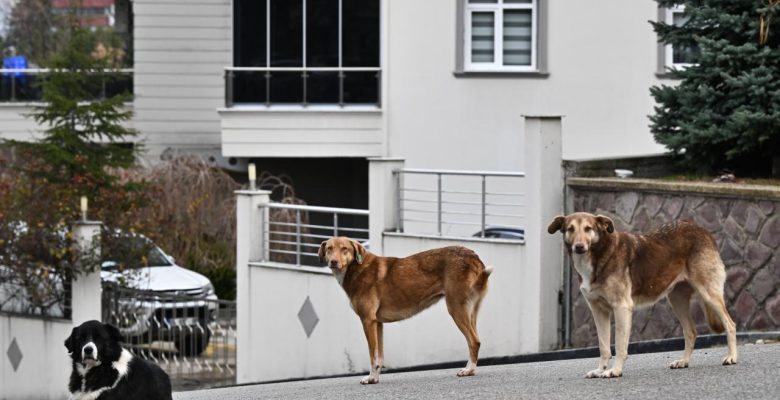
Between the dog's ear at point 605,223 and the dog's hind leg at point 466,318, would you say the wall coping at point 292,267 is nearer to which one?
the dog's hind leg at point 466,318

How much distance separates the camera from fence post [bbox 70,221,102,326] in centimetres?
2306

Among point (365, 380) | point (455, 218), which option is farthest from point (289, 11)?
point (365, 380)

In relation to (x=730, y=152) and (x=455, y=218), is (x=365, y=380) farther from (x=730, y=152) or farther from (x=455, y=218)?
(x=455, y=218)

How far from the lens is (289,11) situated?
3195 centimetres

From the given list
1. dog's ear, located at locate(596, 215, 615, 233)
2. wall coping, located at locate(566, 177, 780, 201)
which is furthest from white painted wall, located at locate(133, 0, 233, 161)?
dog's ear, located at locate(596, 215, 615, 233)

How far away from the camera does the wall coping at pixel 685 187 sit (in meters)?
17.0

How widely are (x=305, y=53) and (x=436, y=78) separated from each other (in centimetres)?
296

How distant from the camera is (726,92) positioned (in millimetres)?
20047

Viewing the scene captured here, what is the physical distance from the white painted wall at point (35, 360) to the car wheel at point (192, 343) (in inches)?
62.3

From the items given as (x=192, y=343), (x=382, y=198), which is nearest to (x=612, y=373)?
(x=382, y=198)

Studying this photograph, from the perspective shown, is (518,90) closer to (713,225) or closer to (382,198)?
(382,198)

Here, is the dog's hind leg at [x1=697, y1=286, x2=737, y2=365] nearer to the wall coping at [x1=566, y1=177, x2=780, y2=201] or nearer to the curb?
the curb

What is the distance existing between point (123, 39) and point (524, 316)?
22203mm

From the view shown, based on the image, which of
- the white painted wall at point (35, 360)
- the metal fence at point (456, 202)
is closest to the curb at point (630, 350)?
the metal fence at point (456, 202)
